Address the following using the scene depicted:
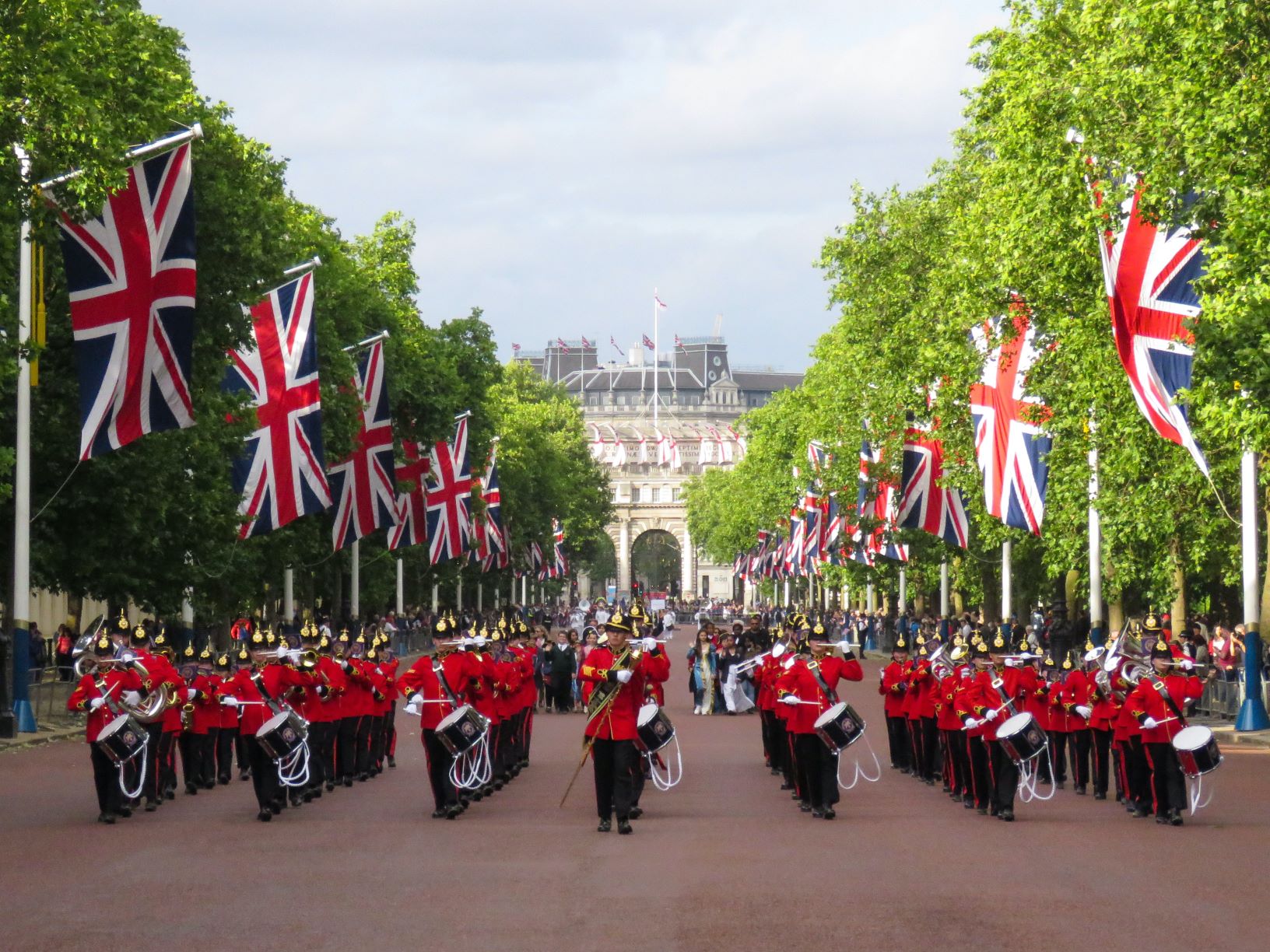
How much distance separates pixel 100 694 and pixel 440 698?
2.88 m

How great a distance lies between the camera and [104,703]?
1783cm

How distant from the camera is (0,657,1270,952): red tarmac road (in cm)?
1111

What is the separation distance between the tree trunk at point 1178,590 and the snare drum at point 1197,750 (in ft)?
71.1

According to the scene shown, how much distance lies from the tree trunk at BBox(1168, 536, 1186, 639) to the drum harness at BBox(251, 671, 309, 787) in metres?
21.9

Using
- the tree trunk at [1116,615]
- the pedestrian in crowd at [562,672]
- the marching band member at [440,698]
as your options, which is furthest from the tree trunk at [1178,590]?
the marching band member at [440,698]

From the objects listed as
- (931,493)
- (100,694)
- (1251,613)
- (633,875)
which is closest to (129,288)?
(100,694)

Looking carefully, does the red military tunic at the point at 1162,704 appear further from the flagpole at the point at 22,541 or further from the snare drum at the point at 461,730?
the flagpole at the point at 22,541

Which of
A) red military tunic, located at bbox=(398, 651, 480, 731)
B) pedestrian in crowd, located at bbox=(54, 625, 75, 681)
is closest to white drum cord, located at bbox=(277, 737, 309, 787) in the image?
red military tunic, located at bbox=(398, 651, 480, 731)

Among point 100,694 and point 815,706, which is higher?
point 100,694

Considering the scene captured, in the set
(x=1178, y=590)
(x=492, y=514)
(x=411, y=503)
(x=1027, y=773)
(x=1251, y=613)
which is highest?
(x=492, y=514)

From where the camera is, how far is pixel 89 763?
2509cm

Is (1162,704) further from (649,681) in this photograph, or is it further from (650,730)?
(649,681)

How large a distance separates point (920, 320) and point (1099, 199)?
48.5 feet

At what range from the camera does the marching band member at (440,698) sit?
59.6 ft
